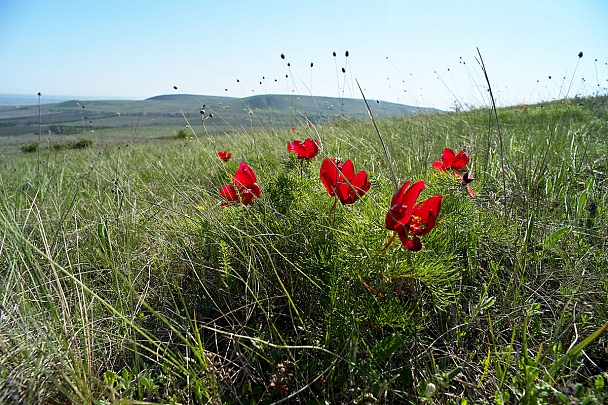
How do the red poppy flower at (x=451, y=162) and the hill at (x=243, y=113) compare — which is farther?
the hill at (x=243, y=113)

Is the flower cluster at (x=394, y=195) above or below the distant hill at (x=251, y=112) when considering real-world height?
below

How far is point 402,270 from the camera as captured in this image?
1020 millimetres

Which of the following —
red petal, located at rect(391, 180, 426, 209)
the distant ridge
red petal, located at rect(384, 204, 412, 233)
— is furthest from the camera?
the distant ridge

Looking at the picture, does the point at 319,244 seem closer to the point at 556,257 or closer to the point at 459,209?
the point at 459,209

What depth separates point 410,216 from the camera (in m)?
0.98

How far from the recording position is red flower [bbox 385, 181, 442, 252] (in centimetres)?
92

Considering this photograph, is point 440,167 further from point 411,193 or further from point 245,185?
point 245,185

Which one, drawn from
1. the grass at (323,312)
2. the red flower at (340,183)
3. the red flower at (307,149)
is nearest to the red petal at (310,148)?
the red flower at (307,149)

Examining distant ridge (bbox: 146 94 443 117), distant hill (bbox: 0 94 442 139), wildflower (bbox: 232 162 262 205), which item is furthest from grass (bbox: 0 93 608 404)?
distant ridge (bbox: 146 94 443 117)

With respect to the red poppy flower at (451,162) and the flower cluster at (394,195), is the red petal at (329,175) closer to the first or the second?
the flower cluster at (394,195)

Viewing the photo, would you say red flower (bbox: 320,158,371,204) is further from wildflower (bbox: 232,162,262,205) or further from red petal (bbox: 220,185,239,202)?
red petal (bbox: 220,185,239,202)

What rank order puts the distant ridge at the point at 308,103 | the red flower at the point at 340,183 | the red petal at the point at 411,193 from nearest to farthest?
the red petal at the point at 411,193, the red flower at the point at 340,183, the distant ridge at the point at 308,103

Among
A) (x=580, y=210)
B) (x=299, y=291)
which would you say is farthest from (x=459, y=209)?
(x=580, y=210)

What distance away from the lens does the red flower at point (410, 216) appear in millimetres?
918
